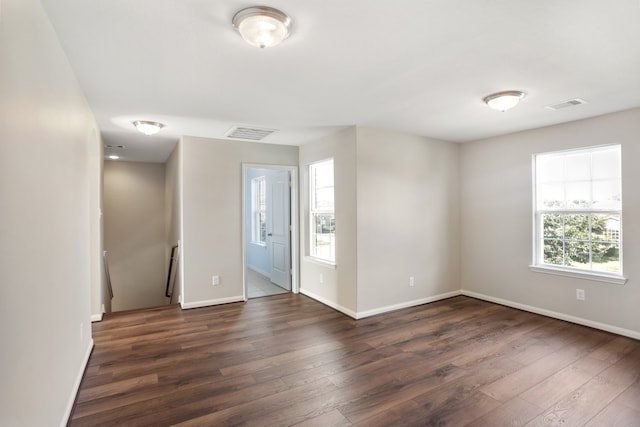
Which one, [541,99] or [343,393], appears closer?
[343,393]

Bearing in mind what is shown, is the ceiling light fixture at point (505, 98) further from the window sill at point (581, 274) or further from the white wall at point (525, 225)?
the window sill at point (581, 274)

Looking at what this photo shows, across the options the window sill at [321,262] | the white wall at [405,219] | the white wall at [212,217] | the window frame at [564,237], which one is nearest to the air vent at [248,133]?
the white wall at [212,217]

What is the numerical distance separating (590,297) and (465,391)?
7.90 feet

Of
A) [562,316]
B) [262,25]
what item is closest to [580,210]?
[562,316]

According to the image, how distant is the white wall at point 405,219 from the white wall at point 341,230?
95 millimetres

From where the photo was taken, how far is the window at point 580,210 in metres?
3.66

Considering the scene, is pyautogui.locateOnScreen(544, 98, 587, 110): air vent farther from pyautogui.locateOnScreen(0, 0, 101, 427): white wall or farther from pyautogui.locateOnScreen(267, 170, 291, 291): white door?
pyautogui.locateOnScreen(0, 0, 101, 427): white wall

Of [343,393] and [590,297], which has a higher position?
[590,297]

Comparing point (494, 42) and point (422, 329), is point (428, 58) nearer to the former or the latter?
point (494, 42)

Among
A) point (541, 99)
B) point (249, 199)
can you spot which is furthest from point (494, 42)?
point (249, 199)

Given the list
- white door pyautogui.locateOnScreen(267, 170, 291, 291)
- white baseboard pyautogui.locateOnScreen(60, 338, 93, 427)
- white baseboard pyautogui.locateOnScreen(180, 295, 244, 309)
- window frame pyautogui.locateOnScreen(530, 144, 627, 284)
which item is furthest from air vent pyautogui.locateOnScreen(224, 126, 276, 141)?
window frame pyautogui.locateOnScreen(530, 144, 627, 284)

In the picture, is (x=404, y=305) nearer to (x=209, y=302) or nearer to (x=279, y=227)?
(x=279, y=227)

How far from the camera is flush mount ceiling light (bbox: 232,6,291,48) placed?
5.72 ft

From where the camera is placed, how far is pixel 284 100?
3.16 metres
